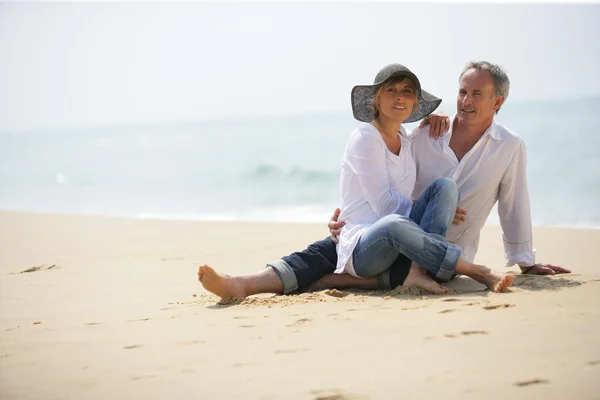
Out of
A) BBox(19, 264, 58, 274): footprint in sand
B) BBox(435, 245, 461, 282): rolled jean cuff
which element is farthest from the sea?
BBox(435, 245, 461, 282): rolled jean cuff

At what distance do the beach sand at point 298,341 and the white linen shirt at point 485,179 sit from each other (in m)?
0.36

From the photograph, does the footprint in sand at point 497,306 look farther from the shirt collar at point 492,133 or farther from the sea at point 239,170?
the sea at point 239,170

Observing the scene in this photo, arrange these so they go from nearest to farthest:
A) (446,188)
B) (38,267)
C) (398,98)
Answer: (446,188)
(398,98)
(38,267)

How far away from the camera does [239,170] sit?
18203 millimetres

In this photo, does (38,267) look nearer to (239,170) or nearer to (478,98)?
(478,98)

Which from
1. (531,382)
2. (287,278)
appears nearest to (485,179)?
(287,278)

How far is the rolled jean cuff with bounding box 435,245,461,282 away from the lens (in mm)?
3793

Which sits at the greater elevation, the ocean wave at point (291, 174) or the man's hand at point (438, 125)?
the man's hand at point (438, 125)

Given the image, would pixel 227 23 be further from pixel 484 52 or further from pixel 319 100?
pixel 484 52

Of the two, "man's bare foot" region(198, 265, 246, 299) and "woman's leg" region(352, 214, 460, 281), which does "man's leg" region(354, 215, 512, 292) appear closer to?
"woman's leg" region(352, 214, 460, 281)

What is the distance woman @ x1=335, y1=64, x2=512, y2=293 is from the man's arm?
57 centimetres

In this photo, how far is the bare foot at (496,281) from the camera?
3701 millimetres

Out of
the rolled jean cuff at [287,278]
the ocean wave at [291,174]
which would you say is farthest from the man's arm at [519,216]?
the ocean wave at [291,174]

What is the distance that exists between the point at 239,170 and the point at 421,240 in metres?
14.6
